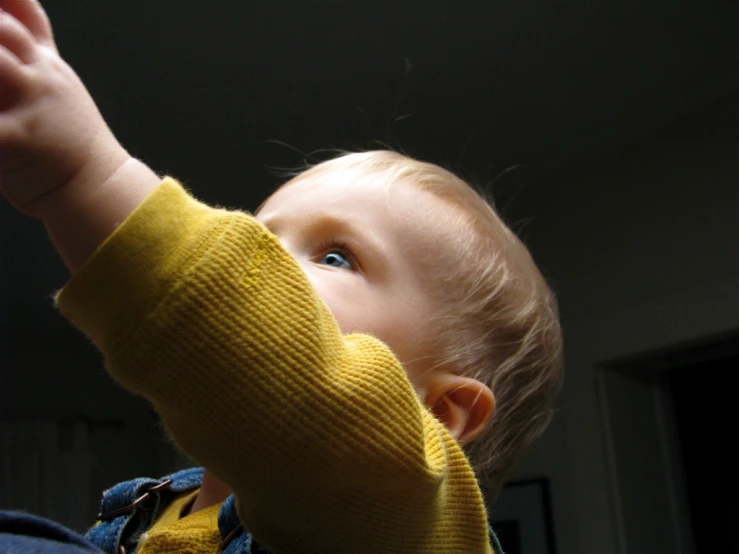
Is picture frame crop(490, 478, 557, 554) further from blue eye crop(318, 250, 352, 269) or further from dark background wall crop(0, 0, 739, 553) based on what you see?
blue eye crop(318, 250, 352, 269)

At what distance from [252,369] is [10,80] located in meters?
0.16

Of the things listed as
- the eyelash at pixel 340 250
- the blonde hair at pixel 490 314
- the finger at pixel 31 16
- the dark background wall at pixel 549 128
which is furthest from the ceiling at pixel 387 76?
the finger at pixel 31 16

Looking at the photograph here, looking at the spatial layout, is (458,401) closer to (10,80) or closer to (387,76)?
(10,80)

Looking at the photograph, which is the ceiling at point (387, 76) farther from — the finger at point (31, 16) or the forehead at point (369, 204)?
the finger at point (31, 16)

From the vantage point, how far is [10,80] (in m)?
0.31

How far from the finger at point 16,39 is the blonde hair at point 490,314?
30 cm

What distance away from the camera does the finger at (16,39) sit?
0.31m

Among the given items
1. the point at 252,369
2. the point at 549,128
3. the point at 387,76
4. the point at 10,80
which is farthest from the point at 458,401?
the point at 549,128

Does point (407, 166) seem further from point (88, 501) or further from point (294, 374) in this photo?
point (88, 501)

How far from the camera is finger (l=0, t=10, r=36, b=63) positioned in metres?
0.31

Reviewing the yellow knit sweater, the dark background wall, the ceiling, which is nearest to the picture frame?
the dark background wall

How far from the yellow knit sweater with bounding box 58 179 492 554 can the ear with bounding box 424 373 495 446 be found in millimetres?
138

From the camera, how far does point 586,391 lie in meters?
1.38

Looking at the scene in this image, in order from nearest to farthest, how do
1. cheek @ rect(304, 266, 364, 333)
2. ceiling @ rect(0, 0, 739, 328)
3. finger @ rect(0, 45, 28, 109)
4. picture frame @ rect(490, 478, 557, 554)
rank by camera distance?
finger @ rect(0, 45, 28, 109), cheek @ rect(304, 266, 364, 333), ceiling @ rect(0, 0, 739, 328), picture frame @ rect(490, 478, 557, 554)
